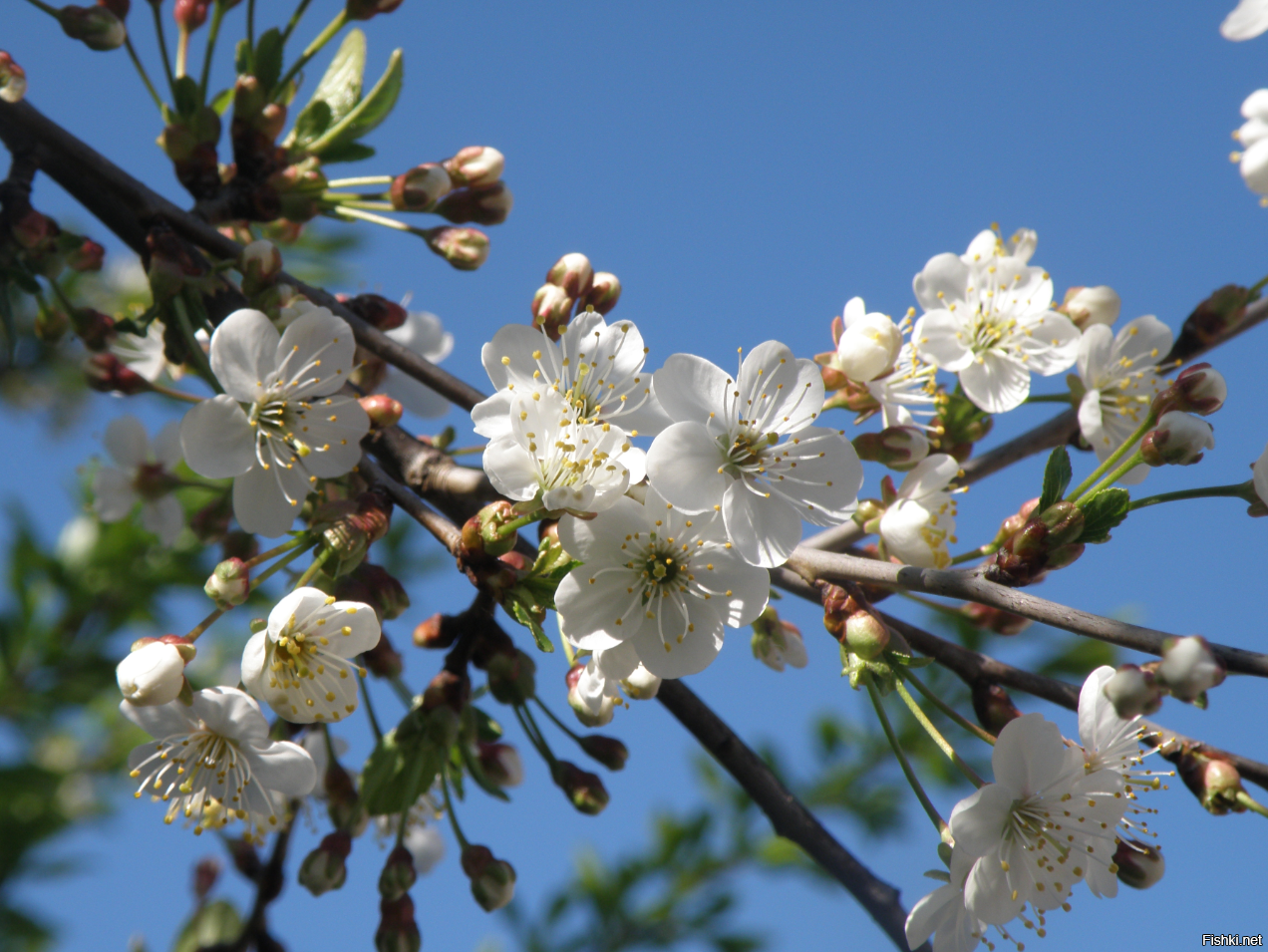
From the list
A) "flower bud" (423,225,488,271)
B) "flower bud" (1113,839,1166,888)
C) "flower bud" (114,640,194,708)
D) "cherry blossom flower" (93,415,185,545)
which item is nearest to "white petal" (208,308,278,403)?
"flower bud" (114,640,194,708)

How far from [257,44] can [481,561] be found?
139 centimetres

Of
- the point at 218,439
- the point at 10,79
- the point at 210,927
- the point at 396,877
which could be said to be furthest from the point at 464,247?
the point at 210,927

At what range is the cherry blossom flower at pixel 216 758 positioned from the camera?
1377 millimetres

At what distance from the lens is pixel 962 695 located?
8.13 ft

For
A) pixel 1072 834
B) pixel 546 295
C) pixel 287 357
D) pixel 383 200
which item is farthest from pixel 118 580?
pixel 1072 834

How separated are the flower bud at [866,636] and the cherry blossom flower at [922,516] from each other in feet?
0.63

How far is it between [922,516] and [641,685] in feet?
1.57

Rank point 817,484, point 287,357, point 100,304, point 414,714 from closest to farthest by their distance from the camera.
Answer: point 817,484 < point 287,357 < point 414,714 < point 100,304

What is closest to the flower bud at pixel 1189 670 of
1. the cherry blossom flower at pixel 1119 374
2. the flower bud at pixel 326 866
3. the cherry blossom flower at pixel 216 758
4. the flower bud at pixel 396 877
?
the cherry blossom flower at pixel 1119 374

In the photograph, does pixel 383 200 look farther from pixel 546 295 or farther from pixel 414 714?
pixel 414 714

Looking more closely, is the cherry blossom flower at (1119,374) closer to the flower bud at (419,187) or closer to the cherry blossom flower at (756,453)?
the cherry blossom flower at (756,453)

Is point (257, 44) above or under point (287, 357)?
above

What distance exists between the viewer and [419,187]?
202cm

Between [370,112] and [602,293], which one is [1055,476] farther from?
[370,112]
